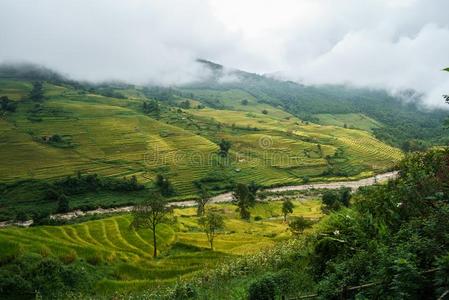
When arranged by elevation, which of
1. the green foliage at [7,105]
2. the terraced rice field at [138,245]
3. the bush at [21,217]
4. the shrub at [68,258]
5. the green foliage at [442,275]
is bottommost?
the bush at [21,217]

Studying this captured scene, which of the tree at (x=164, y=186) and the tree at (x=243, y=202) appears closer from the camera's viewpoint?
the tree at (x=243, y=202)

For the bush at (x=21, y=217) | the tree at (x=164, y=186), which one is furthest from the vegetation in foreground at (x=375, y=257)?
the tree at (x=164, y=186)

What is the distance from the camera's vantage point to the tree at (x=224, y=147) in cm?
16155

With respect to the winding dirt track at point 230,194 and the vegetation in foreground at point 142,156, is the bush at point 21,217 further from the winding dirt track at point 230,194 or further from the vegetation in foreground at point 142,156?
the vegetation in foreground at point 142,156

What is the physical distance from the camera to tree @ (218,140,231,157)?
6360 inches

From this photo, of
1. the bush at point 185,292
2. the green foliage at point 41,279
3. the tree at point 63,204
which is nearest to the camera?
the bush at point 185,292

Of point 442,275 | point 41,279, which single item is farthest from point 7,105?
point 442,275

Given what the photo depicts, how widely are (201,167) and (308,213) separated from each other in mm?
55198

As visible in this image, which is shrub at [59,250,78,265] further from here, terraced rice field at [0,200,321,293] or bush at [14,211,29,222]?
bush at [14,211,29,222]

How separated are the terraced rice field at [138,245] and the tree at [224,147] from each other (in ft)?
191

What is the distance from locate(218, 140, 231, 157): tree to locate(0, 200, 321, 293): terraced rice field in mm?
58232

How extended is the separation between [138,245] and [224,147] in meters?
105

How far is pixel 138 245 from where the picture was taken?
6159 cm

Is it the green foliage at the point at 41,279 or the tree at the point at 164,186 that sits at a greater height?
the green foliage at the point at 41,279
